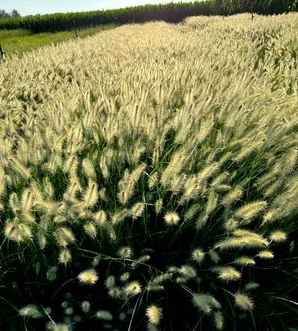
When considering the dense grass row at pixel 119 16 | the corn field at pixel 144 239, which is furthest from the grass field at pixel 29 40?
the corn field at pixel 144 239

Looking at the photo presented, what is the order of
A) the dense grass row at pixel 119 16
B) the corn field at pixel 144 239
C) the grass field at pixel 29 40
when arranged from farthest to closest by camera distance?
the dense grass row at pixel 119 16 < the grass field at pixel 29 40 < the corn field at pixel 144 239

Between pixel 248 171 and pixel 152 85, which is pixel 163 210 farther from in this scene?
pixel 152 85

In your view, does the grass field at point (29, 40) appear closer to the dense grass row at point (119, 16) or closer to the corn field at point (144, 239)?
the dense grass row at point (119, 16)

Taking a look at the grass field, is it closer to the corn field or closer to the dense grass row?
the dense grass row

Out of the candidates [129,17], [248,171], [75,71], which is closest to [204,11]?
[129,17]

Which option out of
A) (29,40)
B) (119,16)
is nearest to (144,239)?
(29,40)

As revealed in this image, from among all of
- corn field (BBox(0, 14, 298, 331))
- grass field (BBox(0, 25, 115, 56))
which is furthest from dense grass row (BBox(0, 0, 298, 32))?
corn field (BBox(0, 14, 298, 331))

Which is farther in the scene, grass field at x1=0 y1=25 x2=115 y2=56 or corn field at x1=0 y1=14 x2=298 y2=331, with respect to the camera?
grass field at x1=0 y1=25 x2=115 y2=56

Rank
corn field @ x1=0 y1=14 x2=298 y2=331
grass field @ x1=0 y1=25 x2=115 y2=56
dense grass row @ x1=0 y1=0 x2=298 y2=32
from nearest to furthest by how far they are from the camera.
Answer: corn field @ x1=0 y1=14 x2=298 y2=331
grass field @ x1=0 y1=25 x2=115 y2=56
dense grass row @ x1=0 y1=0 x2=298 y2=32

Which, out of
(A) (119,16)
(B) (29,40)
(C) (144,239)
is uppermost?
(A) (119,16)

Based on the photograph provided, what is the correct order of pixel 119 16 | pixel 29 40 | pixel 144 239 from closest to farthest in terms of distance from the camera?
pixel 144 239, pixel 29 40, pixel 119 16

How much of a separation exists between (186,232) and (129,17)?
1692 inches

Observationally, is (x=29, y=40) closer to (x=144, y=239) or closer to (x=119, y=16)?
(x=119, y=16)

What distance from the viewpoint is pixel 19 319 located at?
191 centimetres
